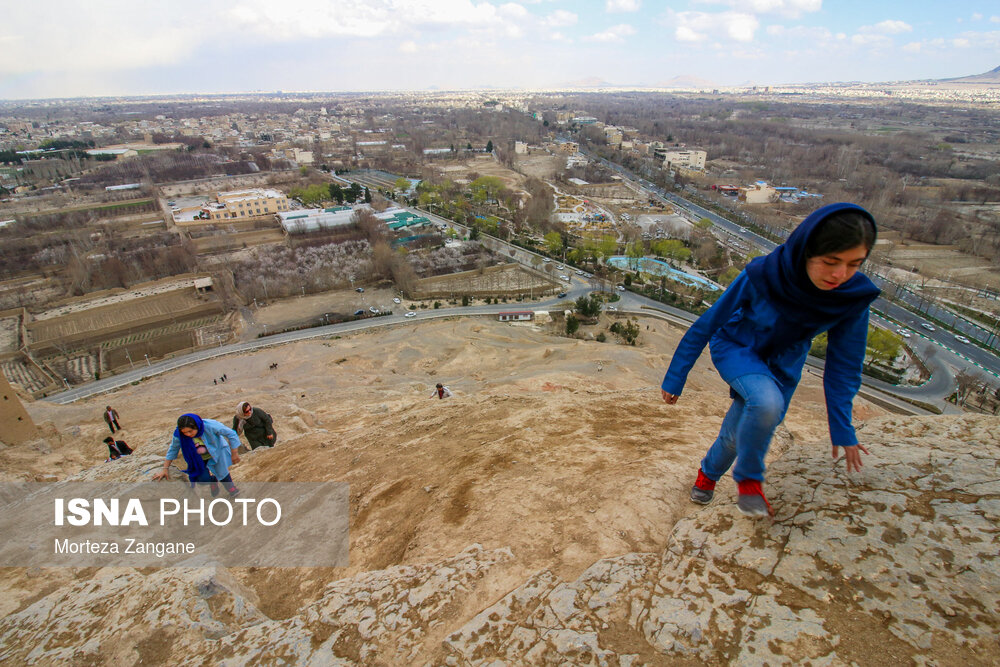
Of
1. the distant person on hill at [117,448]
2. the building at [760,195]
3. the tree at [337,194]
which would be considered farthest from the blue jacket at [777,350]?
the building at [760,195]

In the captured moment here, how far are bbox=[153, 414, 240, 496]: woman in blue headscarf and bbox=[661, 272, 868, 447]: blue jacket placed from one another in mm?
4361

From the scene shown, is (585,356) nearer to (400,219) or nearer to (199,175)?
(400,219)

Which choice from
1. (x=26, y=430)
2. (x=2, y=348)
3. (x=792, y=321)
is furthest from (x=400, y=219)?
(x=792, y=321)

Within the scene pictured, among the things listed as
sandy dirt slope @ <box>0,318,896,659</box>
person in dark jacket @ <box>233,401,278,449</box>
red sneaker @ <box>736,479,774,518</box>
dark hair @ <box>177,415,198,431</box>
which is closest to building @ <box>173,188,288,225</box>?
sandy dirt slope @ <box>0,318,896,659</box>

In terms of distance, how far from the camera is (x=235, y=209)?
45031 millimetres

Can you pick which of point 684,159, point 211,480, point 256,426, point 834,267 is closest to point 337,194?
point 256,426

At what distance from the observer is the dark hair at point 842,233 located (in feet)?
7.08

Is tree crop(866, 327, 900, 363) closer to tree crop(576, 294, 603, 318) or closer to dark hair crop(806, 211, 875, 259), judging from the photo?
tree crop(576, 294, 603, 318)

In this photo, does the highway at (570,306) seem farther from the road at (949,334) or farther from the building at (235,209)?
the building at (235,209)

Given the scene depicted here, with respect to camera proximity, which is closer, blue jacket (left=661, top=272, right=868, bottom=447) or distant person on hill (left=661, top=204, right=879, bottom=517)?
distant person on hill (left=661, top=204, right=879, bottom=517)

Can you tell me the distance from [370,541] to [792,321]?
372 cm

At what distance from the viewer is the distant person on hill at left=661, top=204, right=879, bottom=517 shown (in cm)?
224

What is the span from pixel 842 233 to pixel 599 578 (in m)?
2.36

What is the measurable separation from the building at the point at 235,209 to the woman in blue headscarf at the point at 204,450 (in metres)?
47.5
